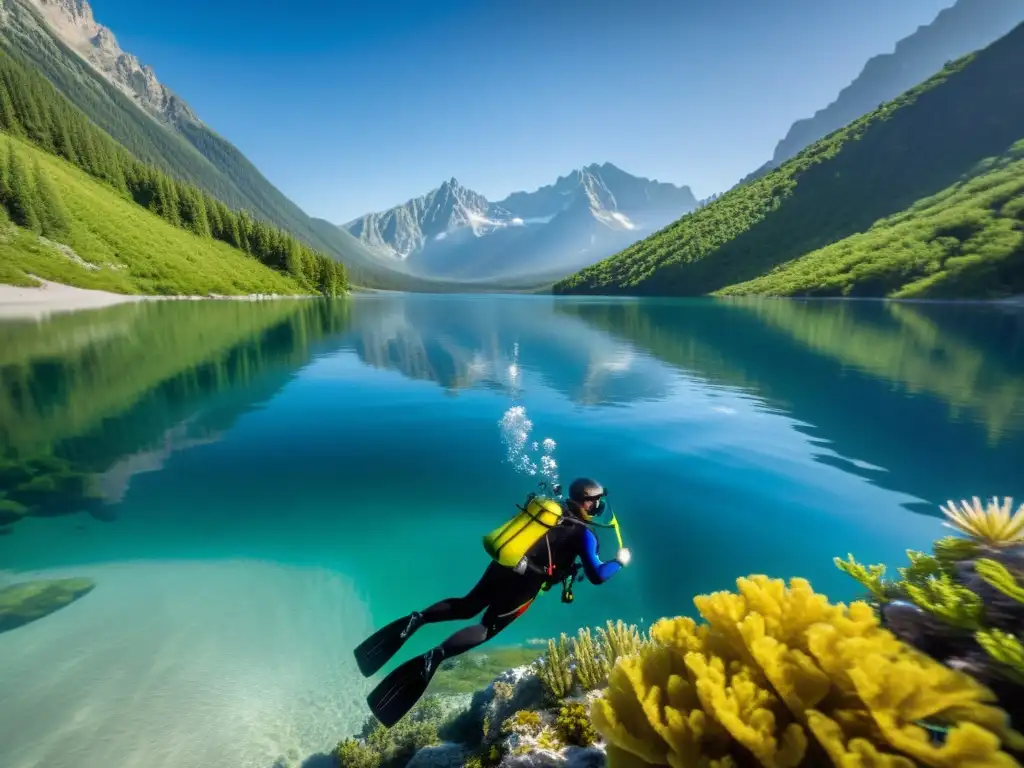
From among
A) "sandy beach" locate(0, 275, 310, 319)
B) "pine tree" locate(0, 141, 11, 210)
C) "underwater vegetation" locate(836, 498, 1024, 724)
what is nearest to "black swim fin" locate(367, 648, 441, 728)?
"underwater vegetation" locate(836, 498, 1024, 724)

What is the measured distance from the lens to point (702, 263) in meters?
178

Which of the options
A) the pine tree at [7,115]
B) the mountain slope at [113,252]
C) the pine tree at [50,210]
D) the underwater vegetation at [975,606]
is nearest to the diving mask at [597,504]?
the underwater vegetation at [975,606]

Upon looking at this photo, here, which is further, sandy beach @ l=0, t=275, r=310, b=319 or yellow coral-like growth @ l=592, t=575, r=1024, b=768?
sandy beach @ l=0, t=275, r=310, b=319

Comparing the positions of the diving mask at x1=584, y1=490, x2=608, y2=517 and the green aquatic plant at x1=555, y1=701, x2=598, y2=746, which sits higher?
the diving mask at x1=584, y1=490, x2=608, y2=517

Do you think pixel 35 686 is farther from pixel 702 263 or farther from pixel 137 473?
pixel 702 263

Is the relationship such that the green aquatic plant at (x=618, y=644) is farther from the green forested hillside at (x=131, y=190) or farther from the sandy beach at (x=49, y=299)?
the green forested hillside at (x=131, y=190)

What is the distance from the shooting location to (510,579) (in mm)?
7176

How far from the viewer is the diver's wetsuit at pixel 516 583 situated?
692cm

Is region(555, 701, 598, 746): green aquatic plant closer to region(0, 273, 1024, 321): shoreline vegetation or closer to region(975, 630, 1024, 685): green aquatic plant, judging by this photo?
region(975, 630, 1024, 685): green aquatic plant

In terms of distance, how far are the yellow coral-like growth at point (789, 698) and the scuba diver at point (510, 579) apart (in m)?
3.22

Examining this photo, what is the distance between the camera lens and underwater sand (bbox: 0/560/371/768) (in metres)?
7.11

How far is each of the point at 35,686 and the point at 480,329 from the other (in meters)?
57.7

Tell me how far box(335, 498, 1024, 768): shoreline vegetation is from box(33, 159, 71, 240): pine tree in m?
141

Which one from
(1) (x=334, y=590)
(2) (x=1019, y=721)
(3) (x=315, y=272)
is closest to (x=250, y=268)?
(3) (x=315, y=272)
